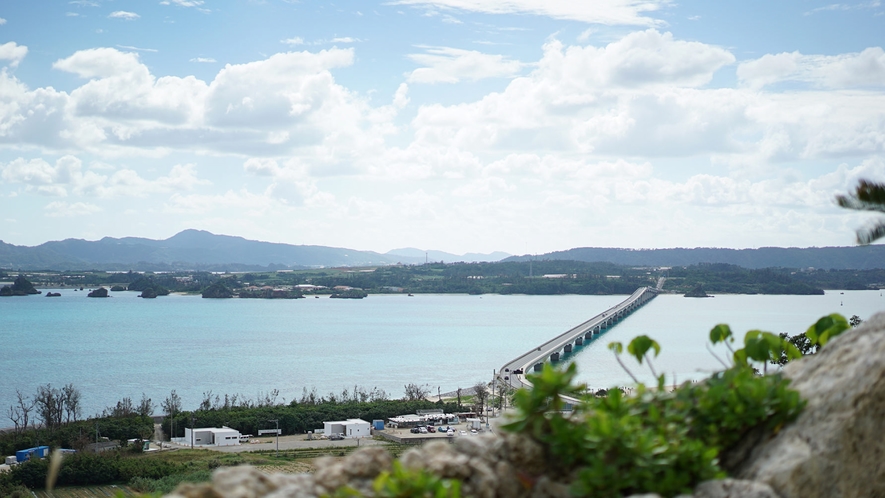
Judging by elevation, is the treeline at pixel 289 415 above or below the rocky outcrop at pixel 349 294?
below

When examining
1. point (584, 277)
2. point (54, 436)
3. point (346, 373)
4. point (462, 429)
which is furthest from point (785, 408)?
point (584, 277)

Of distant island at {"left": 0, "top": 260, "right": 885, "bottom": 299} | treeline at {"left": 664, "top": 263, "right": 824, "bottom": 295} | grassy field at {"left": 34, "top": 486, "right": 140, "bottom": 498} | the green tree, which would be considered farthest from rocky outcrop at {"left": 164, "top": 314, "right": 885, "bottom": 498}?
treeline at {"left": 664, "top": 263, "right": 824, "bottom": 295}

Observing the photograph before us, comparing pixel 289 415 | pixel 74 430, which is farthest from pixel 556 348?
pixel 74 430

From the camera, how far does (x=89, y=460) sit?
26594 millimetres

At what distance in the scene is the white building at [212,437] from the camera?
1371 inches

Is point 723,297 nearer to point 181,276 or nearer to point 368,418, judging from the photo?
point 368,418

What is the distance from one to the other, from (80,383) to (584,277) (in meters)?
119

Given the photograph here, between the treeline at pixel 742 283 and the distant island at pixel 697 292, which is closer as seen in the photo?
the distant island at pixel 697 292

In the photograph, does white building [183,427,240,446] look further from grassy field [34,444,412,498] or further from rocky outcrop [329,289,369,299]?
rocky outcrop [329,289,369,299]

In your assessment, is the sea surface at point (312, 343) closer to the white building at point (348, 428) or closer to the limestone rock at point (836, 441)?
the white building at point (348, 428)

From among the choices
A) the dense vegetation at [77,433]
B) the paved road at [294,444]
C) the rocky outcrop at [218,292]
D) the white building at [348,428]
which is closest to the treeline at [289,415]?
the paved road at [294,444]

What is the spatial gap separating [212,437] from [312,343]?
41.0 m

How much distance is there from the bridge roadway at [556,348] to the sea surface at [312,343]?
1341 mm

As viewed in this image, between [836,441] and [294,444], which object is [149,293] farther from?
[836,441]
